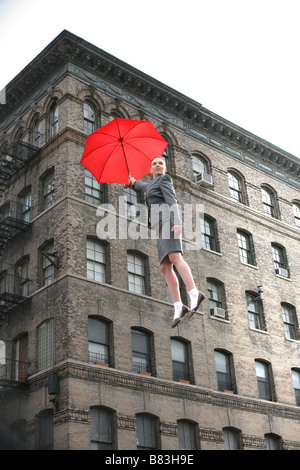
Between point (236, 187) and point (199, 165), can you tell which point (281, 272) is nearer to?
point (236, 187)

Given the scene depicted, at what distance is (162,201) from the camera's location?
12.6 metres

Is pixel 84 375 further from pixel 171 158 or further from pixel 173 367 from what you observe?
pixel 171 158

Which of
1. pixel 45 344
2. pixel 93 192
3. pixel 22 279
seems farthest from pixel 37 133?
pixel 45 344

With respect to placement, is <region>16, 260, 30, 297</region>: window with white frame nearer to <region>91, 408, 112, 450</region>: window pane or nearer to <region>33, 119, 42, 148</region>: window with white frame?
<region>33, 119, 42, 148</region>: window with white frame

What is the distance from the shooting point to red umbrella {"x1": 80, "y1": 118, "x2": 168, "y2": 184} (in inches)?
558

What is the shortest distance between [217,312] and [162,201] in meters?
18.8

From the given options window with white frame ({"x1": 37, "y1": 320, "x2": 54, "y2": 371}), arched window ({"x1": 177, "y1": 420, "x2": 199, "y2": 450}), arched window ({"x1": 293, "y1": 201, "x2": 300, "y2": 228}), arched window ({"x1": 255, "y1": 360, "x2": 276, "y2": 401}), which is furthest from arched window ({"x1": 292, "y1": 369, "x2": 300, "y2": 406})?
window with white frame ({"x1": 37, "y1": 320, "x2": 54, "y2": 371})

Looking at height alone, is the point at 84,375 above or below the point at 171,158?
below

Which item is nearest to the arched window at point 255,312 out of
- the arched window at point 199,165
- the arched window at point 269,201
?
the arched window at point 269,201

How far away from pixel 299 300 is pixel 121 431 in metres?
14.8

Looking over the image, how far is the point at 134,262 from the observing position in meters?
29.2

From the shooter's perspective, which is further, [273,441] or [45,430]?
[273,441]
